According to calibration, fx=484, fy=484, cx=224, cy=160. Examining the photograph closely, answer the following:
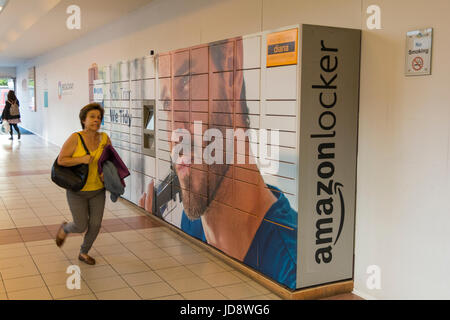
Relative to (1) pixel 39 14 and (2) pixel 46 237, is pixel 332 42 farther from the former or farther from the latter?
(1) pixel 39 14

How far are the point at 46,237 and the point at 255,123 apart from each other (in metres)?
2.80

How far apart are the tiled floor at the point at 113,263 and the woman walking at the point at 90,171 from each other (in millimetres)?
410

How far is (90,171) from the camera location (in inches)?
167

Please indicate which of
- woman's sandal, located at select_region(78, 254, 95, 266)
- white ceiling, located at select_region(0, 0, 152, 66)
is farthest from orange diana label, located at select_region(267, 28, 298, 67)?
white ceiling, located at select_region(0, 0, 152, 66)

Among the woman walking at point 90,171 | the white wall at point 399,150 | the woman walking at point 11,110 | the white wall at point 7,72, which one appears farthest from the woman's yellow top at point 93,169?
the white wall at point 7,72

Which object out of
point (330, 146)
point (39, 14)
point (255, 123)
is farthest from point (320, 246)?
point (39, 14)

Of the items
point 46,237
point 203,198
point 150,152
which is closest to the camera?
point 203,198

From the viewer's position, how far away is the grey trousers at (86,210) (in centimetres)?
423

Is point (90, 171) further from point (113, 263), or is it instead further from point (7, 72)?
point (7, 72)

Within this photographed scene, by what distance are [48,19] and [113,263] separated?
6201 mm

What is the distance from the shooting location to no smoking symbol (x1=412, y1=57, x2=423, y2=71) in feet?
10.4

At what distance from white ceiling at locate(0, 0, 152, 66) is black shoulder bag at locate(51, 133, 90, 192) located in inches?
148

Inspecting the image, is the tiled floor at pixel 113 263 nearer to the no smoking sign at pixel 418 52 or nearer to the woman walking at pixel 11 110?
the no smoking sign at pixel 418 52
